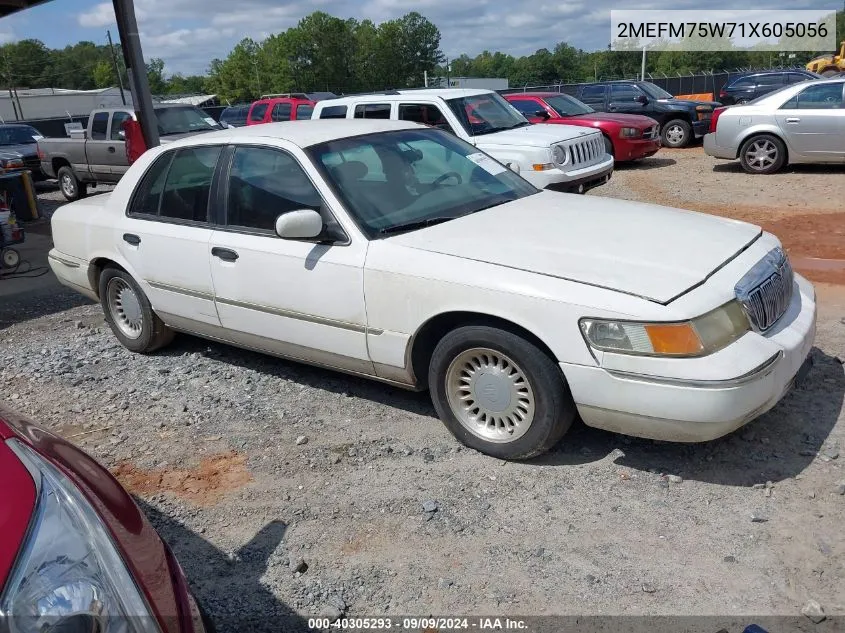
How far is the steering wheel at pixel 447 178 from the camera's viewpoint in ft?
15.3

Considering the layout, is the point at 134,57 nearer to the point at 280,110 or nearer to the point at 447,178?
the point at 447,178

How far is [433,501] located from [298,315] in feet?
4.60

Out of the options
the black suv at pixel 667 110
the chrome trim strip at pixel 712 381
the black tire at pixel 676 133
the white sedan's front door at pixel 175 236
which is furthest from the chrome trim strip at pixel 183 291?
the black tire at pixel 676 133

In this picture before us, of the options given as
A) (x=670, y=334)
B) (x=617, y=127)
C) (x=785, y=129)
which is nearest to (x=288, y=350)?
(x=670, y=334)

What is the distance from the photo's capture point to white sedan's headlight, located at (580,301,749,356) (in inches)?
128

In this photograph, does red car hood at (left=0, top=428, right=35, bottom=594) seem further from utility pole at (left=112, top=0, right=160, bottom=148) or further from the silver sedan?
the silver sedan

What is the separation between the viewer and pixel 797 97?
39.9 ft

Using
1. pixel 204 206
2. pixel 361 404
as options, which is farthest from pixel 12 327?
pixel 361 404

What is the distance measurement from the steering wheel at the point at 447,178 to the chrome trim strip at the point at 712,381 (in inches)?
71.5

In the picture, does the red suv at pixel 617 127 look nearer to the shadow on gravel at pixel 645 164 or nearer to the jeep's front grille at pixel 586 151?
the shadow on gravel at pixel 645 164

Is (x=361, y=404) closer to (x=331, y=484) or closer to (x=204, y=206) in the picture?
(x=331, y=484)

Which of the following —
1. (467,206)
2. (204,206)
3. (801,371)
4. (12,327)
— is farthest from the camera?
(12,327)

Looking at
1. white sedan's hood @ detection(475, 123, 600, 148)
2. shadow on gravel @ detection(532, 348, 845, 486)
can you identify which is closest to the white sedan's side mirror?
shadow on gravel @ detection(532, 348, 845, 486)

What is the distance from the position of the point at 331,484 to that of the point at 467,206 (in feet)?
5.90
